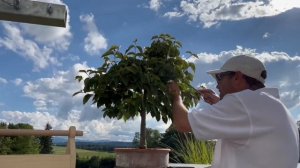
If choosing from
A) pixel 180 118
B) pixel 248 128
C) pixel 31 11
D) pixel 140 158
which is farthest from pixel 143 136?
pixel 248 128

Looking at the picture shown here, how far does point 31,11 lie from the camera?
2.54m

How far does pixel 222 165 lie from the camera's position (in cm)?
148

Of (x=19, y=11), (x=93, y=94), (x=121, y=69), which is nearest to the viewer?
(x=19, y=11)

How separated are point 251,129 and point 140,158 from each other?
1.60 m

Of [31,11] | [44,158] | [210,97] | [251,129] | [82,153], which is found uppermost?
[31,11]

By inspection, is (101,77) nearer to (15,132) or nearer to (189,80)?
(189,80)

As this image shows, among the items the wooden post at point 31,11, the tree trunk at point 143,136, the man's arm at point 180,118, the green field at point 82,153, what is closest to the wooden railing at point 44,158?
the green field at point 82,153

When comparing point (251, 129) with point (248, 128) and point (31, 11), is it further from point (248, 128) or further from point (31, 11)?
point (31, 11)

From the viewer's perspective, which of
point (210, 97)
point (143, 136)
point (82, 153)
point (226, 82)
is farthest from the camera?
point (82, 153)

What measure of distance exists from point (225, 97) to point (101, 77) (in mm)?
1733

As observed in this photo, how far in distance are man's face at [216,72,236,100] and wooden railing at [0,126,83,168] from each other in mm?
510

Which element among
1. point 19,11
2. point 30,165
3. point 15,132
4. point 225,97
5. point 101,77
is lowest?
point 30,165

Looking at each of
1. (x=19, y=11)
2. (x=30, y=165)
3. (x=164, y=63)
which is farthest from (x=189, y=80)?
(x=30, y=165)

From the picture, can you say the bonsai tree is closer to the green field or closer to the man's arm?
the green field
